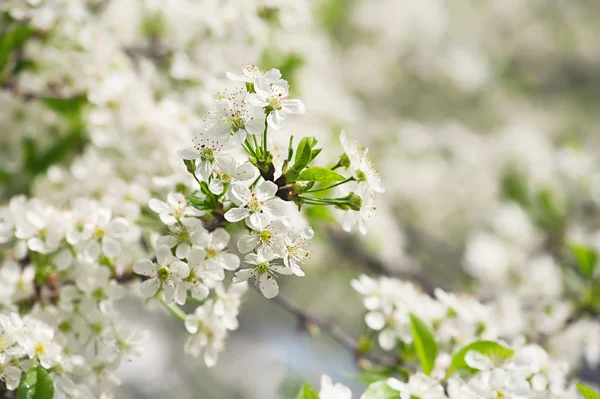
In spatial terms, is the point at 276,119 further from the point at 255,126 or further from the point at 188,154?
the point at 188,154

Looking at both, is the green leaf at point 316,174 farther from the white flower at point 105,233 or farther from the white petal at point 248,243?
the white flower at point 105,233

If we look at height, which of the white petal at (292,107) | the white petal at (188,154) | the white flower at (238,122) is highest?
the white petal at (292,107)

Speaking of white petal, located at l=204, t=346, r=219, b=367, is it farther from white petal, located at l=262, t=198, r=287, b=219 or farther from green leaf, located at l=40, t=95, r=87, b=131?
green leaf, located at l=40, t=95, r=87, b=131

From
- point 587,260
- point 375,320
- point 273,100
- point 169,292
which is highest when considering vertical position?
point 273,100

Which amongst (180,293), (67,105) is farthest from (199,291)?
(67,105)

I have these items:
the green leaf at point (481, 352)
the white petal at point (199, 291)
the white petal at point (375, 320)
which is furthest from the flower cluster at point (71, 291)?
the green leaf at point (481, 352)

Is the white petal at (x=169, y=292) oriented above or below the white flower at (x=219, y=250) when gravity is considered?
below

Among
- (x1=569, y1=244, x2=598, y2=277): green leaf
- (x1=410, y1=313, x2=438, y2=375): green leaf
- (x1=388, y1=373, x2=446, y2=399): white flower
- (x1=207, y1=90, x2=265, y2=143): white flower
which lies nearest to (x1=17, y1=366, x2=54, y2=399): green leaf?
(x1=207, y1=90, x2=265, y2=143): white flower
